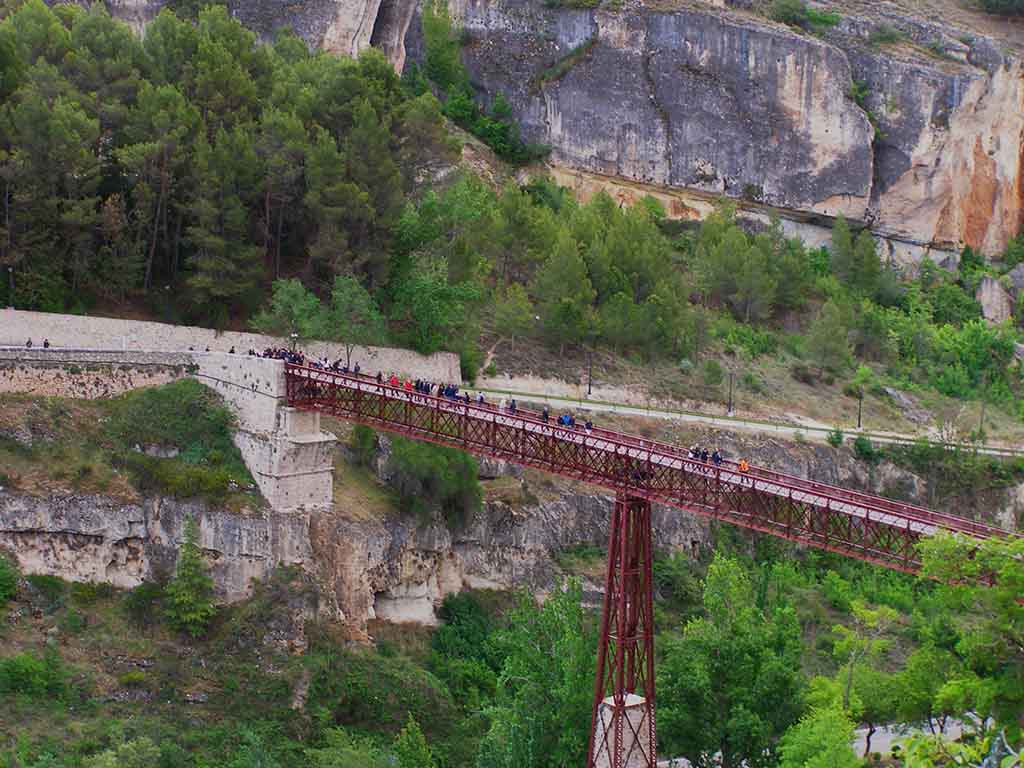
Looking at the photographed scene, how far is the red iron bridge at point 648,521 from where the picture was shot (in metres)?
34.4

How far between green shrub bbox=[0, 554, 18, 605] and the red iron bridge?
1471 cm

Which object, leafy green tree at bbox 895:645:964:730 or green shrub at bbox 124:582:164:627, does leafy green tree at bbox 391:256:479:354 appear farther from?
leafy green tree at bbox 895:645:964:730

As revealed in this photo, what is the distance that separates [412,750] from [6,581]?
12168 mm

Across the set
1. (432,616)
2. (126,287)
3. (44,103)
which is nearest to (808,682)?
(432,616)

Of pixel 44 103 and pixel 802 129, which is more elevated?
pixel 802 129

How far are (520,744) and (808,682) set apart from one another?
973cm

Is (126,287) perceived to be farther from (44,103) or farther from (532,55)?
(532,55)

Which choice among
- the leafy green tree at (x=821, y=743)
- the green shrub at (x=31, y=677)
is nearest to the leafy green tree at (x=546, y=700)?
the leafy green tree at (x=821, y=743)

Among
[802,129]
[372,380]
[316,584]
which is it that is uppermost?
[802,129]

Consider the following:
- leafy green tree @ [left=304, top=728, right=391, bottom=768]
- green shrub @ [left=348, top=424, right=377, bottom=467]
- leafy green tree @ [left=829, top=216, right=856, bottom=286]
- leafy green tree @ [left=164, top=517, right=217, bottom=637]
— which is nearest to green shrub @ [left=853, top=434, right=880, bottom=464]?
leafy green tree @ [left=829, top=216, right=856, bottom=286]

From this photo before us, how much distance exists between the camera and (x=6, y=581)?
43844mm

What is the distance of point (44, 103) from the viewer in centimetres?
5381

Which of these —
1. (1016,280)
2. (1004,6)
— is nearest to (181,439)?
(1016,280)

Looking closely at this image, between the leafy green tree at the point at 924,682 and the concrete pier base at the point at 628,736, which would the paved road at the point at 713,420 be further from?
the concrete pier base at the point at 628,736
